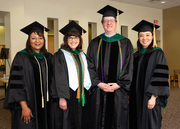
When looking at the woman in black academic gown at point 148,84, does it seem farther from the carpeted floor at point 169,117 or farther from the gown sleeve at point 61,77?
the carpeted floor at point 169,117

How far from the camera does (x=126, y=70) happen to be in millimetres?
2641

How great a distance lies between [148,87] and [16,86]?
5.73ft

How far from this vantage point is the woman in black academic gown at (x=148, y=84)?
2.51 m

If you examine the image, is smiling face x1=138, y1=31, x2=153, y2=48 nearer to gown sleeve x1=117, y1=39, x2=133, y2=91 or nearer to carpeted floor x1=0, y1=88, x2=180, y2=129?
gown sleeve x1=117, y1=39, x2=133, y2=91

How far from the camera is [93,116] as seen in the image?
2.72 metres

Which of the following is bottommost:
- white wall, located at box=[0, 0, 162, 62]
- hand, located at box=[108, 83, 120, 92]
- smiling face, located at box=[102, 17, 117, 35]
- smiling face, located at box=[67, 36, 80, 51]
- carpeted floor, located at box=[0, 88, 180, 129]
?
carpeted floor, located at box=[0, 88, 180, 129]

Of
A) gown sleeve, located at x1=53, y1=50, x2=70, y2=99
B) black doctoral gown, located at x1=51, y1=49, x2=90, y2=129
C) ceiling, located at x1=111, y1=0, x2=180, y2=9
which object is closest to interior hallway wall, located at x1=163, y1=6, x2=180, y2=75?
ceiling, located at x1=111, y1=0, x2=180, y2=9

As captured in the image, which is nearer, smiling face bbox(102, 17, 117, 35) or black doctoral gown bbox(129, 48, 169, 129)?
black doctoral gown bbox(129, 48, 169, 129)

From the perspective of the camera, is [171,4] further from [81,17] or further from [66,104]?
[66,104]

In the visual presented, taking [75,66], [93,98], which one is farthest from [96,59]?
[93,98]

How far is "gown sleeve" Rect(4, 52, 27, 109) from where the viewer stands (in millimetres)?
2271

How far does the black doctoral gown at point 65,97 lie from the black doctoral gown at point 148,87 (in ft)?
2.79

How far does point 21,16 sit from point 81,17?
2667 millimetres

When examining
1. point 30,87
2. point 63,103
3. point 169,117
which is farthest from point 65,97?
point 169,117
